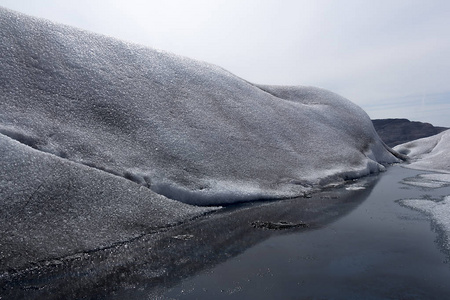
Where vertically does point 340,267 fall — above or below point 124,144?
below

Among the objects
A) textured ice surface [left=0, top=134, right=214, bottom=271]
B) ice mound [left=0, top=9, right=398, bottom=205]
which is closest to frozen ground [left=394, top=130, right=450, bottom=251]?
ice mound [left=0, top=9, right=398, bottom=205]

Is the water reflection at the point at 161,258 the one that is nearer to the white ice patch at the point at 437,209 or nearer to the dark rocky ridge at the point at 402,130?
the white ice patch at the point at 437,209

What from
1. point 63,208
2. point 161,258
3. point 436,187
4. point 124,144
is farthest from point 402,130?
point 63,208

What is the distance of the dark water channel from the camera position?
552 cm

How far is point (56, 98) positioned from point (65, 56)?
9.99 feet

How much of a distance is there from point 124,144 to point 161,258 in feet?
19.3

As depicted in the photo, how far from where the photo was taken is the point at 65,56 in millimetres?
14594

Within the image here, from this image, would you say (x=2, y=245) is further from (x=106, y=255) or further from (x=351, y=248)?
(x=351, y=248)

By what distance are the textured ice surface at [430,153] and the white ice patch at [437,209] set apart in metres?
10.4

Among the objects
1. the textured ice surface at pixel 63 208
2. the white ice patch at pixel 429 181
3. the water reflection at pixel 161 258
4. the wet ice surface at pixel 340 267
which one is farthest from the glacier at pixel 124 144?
the wet ice surface at pixel 340 267

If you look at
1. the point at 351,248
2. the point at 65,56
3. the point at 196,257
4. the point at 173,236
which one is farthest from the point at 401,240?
the point at 65,56

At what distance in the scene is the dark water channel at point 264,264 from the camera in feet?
18.1

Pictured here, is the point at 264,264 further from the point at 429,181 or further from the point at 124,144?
the point at 429,181

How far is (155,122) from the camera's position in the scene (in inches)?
543
